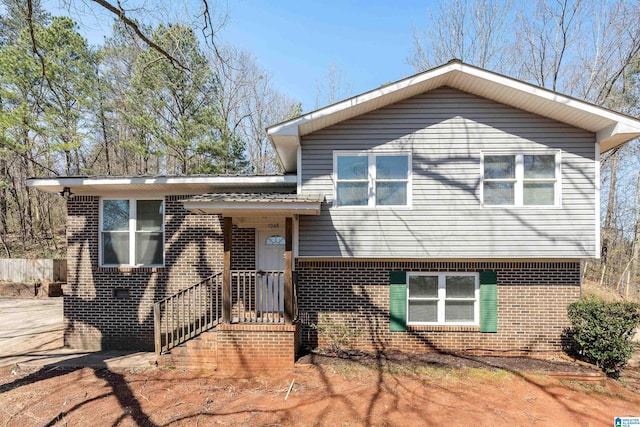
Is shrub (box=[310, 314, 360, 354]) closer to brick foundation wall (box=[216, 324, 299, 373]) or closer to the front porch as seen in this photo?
the front porch

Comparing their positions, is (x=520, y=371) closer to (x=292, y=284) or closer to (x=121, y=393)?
(x=292, y=284)

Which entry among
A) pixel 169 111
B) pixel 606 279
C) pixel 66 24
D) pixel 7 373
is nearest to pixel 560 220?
pixel 7 373

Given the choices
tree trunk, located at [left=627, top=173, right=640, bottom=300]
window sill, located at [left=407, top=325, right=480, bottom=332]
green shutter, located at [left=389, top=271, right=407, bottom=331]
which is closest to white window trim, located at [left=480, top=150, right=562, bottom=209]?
green shutter, located at [left=389, top=271, right=407, bottom=331]

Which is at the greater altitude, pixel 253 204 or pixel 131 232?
pixel 253 204

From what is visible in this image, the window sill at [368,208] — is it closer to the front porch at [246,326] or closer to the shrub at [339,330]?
the front porch at [246,326]

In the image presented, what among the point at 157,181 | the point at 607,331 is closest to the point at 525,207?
the point at 607,331

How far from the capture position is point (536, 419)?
4.52 m

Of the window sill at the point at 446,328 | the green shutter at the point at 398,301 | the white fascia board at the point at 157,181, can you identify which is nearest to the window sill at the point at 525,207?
→ the green shutter at the point at 398,301

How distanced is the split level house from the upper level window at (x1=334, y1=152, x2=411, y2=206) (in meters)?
0.03

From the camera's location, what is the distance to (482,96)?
6551mm

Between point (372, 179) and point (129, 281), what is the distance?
20.0 ft

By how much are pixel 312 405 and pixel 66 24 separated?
1969cm

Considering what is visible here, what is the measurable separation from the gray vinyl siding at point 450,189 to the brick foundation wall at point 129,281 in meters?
2.58

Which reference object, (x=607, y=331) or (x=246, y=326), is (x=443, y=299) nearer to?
(x=607, y=331)
